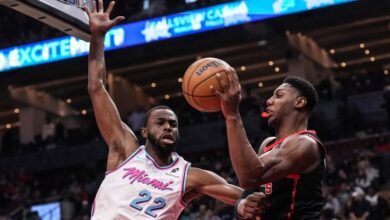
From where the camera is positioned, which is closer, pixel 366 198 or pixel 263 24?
pixel 366 198

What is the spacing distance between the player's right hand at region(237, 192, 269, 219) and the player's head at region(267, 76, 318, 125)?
0.48m

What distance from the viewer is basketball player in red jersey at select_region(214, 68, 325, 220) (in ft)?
12.3

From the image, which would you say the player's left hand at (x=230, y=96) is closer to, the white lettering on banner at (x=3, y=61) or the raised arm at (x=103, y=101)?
A: the raised arm at (x=103, y=101)

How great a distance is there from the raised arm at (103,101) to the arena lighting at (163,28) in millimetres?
12884

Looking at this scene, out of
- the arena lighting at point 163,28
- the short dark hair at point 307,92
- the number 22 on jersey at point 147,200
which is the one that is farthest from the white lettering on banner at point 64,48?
the short dark hair at point 307,92

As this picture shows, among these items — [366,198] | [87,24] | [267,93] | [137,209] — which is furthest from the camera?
[267,93]

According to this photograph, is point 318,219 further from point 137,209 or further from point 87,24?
point 87,24

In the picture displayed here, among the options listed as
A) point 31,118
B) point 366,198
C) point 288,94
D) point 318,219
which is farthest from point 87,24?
point 31,118

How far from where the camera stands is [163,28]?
20.8 meters

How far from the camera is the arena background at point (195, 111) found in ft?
55.9

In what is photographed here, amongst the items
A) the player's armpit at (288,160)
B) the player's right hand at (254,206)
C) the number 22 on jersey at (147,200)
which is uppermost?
the player's armpit at (288,160)

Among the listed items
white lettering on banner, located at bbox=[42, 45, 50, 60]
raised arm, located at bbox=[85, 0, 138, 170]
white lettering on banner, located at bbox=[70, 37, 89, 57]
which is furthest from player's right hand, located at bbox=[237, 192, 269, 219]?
white lettering on banner, located at bbox=[42, 45, 50, 60]

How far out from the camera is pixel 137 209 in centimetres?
518

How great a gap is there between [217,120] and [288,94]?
57.8ft
